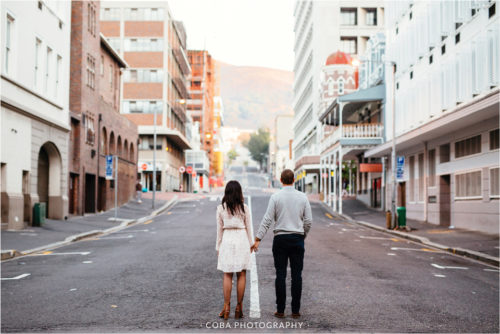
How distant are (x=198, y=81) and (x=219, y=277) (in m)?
108

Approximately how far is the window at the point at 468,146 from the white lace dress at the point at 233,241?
18.3 metres

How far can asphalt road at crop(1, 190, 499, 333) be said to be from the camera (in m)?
7.39

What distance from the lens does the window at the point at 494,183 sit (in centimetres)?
2147

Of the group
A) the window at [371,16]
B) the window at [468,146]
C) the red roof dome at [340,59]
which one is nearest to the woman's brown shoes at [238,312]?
the window at [468,146]

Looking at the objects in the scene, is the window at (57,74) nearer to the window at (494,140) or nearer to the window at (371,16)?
the window at (494,140)

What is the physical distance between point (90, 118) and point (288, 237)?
29413 mm

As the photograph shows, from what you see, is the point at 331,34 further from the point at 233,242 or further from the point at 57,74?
the point at 233,242

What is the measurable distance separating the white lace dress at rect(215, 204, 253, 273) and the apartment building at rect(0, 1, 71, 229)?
16971mm

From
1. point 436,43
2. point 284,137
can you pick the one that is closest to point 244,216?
point 436,43

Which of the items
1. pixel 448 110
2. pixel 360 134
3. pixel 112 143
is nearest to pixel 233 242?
pixel 448 110

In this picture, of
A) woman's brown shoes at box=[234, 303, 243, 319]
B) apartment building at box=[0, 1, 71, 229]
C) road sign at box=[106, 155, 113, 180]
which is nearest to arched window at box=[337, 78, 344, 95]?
road sign at box=[106, 155, 113, 180]

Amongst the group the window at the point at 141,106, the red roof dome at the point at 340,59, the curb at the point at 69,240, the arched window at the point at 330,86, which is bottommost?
the curb at the point at 69,240

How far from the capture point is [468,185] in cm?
2427

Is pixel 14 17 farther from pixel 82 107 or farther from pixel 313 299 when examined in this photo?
pixel 313 299
